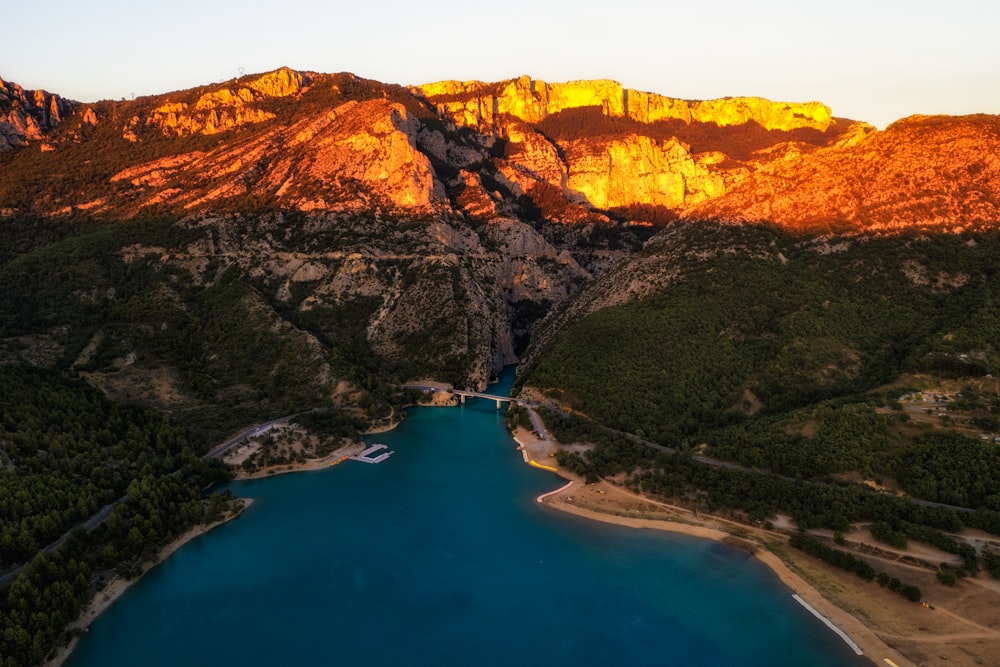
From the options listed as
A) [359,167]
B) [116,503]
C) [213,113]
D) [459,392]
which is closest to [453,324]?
[459,392]

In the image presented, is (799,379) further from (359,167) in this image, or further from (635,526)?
(359,167)

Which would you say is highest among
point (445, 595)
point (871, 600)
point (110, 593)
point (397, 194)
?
point (397, 194)

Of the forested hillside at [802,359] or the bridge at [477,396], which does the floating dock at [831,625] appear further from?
the bridge at [477,396]

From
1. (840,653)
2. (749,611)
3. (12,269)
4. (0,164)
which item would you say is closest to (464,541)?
(749,611)

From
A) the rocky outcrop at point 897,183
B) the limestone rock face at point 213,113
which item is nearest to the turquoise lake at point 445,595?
the rocky outcrop at point 897,183

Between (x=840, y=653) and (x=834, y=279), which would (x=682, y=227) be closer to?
(x=834, y=279)

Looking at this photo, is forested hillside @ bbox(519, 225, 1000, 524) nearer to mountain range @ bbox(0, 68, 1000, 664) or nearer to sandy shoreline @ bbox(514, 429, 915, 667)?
mountain range @ bbox(0, 68, 1000, 664)
